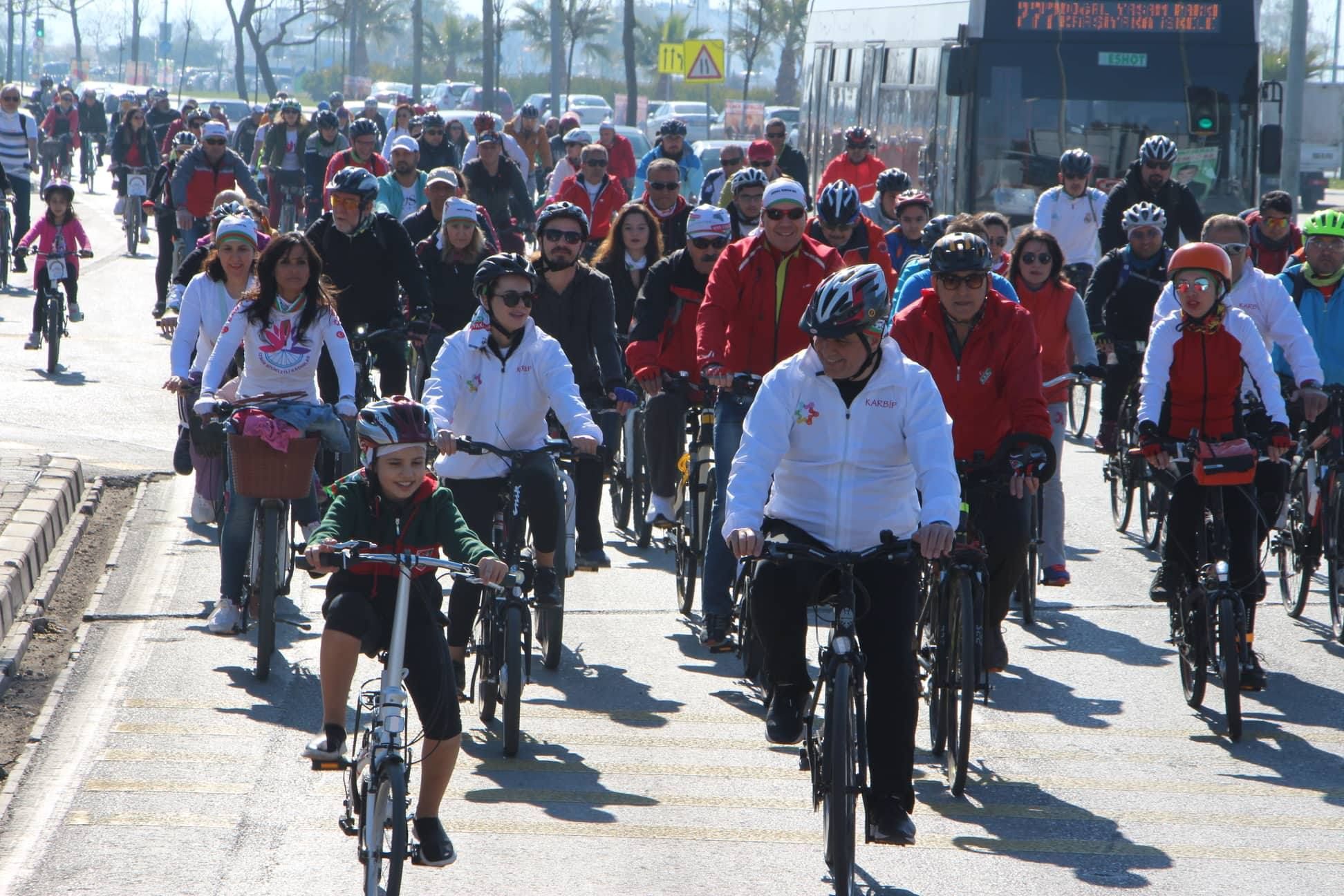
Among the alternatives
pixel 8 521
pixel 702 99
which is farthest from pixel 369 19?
pixel 8 521

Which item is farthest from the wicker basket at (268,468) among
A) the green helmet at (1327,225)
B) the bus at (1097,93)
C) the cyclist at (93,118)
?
the cyclist at (93,118)

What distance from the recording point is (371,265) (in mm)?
11406

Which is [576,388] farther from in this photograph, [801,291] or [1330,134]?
[1330,134]

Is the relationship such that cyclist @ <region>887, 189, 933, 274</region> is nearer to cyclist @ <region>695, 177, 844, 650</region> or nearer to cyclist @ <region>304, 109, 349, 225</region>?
cyclist @ <region>695, 177, 844, 650</region>

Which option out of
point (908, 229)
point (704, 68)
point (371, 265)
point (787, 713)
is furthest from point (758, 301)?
point (704, 68)

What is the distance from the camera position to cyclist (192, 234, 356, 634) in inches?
343

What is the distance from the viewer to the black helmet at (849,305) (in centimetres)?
556

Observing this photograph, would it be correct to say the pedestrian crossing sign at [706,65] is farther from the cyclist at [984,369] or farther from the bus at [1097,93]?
the cyclist at [984,369]

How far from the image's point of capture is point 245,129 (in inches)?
1145

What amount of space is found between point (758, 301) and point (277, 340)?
7.07 ft

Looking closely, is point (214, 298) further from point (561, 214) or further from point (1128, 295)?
point (1128, 295)

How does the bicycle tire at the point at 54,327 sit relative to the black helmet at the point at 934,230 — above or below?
below

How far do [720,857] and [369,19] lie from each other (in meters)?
105

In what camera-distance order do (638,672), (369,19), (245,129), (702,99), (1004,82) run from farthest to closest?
(369,19)
(702,99)
(245,129)
(1004,82)
(638,672)
